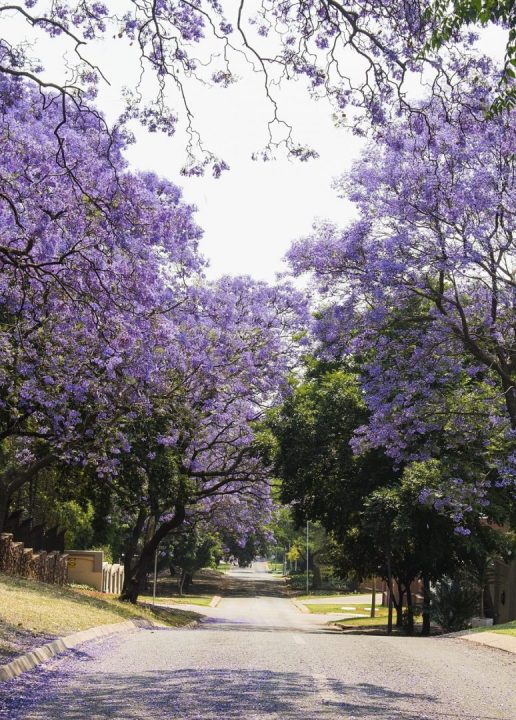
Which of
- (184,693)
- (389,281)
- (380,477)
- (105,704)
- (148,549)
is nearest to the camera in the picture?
(105,704)

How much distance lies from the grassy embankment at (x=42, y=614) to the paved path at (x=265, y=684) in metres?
0.76

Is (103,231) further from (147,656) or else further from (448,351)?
(448,351)

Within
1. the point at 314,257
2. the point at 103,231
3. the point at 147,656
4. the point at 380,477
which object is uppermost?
the point at 314,257

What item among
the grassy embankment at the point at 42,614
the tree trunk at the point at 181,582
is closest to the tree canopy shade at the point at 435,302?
the grassy embankment at the point at 42,614

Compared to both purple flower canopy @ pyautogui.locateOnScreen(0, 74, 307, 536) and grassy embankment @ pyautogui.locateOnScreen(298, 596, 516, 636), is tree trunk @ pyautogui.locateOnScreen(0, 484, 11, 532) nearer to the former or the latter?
purple flower canopy @ pyautogui.locateOnScreen(0, 74, 307, 536)

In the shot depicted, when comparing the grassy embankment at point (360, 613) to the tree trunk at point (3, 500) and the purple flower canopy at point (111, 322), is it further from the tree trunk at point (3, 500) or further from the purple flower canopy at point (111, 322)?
the tree trunk at point (3, 500)

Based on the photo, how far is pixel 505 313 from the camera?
54.2ft

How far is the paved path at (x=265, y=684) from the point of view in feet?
25.6

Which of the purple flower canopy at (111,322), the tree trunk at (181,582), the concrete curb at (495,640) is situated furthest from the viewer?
the tree trunk at (181,582)

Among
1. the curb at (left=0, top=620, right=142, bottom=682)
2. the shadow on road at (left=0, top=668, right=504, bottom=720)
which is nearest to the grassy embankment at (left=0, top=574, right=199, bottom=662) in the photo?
the curb at (left=0, top=620, right=142, bottom=682)

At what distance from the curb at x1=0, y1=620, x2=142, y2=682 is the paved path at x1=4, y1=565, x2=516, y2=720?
0.19 meters

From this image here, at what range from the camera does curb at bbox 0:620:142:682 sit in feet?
31.9

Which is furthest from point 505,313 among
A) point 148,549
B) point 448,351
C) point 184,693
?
point 148,549

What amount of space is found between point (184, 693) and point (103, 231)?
6.79m
